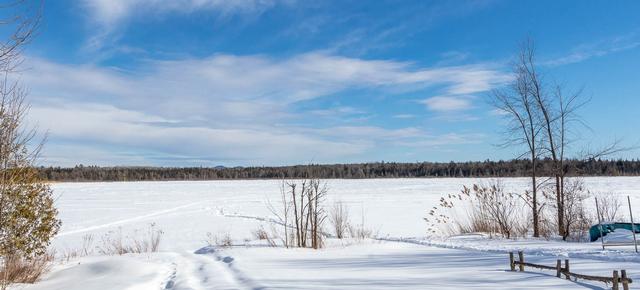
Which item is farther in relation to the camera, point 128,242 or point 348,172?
point 348,172

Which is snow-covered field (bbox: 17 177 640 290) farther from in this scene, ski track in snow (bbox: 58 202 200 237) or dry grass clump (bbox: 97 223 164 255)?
ski track in snow (bbox: 58 202 200 237)

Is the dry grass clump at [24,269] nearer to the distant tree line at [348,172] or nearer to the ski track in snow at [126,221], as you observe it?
the ski track in snow at [126,221]

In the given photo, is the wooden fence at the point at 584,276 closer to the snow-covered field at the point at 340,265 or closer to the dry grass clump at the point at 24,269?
the snow-covered field at the point at 340,265

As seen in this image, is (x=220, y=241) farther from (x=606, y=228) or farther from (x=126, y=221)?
(x=606, y=228)

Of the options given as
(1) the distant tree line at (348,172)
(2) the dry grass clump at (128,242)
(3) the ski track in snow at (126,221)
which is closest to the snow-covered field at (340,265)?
(2) the dry grass clump at (128,242)

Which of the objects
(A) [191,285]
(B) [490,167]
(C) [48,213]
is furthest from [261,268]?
(B) [490,167]

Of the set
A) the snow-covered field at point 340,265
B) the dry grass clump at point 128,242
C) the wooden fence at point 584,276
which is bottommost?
the dry grass clump at point 128,242

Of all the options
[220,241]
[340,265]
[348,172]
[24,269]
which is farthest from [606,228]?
[348,172]

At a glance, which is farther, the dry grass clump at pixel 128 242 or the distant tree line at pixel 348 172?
the distant tree line at pixel 348 172

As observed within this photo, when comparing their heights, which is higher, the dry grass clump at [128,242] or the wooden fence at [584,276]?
the wooden fence at [584,276]

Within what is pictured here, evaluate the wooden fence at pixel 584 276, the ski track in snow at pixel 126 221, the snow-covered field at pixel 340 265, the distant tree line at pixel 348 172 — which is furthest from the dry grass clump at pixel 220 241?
the distant tree line at pixel 348 172

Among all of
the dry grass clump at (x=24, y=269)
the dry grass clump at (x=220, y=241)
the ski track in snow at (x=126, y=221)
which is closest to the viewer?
the dry grass clump at (x=24, y=269)

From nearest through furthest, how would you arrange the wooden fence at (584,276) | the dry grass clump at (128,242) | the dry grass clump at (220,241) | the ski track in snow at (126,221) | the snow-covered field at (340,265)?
the wooden fence at (584,276)
the snow-covered field at (340,265)
the dry grass clump at (220,241)
the dry grass clump at (128,242)
the ski track in snow at (126,221)

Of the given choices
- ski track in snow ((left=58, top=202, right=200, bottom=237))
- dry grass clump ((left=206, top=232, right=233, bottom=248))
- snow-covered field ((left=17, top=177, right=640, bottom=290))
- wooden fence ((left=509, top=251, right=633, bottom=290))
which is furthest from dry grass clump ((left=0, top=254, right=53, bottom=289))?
ski track in snow ((left=58, top=202, right=200, bottom=237))
